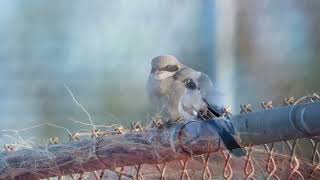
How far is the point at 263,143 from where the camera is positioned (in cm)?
104

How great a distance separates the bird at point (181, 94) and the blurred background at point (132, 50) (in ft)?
3.28

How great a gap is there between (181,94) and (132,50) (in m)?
1.70

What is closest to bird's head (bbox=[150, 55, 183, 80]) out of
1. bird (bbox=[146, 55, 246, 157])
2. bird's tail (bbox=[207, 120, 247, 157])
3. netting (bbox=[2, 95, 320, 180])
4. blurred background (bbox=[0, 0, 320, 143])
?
bird (bbox=[146, 55, 246, 157])

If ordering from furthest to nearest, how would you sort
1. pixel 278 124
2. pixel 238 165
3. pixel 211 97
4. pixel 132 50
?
pixel 132 50 < pixel 211 97 < pixel 238 165 < pixel 278 124

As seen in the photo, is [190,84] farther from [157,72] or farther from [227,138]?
[227,138]

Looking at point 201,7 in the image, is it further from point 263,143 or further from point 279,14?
point 263,143

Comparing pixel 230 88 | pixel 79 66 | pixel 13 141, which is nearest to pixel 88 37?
pixel 79 66

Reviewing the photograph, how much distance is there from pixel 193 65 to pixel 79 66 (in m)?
0.74

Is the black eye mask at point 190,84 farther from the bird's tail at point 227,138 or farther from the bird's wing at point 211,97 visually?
the bird's tail at point 227,138

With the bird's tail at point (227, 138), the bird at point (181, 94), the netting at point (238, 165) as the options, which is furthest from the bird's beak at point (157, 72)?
the bird's tail at point (227, 138)

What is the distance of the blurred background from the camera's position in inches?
117

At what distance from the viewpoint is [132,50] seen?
3.28 metres

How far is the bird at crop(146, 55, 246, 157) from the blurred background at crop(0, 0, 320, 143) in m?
1.00

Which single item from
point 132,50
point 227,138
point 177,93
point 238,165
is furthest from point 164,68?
point 132,50
